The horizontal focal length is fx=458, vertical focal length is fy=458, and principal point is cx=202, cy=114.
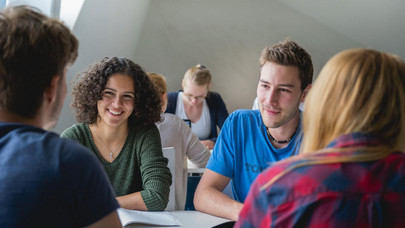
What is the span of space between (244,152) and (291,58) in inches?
17.4

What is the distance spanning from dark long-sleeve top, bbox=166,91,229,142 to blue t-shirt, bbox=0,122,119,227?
340 centimetres

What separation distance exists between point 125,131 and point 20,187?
1.28 meters

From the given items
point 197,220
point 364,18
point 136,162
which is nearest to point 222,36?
point 364,18

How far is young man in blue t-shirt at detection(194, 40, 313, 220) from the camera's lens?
1.90m

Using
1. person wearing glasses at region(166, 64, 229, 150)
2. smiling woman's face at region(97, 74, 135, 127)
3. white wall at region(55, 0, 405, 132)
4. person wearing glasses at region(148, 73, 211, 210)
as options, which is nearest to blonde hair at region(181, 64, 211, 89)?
person wearing glasses at region(166, 64, 229, 150)

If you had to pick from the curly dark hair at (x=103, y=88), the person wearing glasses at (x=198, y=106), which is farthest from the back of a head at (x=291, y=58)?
the person wearing glasses at (x=198, y=106)

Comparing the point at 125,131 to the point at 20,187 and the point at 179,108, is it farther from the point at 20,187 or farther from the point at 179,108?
the point at 179,108

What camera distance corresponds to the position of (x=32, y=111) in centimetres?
101

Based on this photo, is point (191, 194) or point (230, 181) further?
point (191, 194)

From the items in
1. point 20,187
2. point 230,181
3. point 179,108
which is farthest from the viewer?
point 179,108

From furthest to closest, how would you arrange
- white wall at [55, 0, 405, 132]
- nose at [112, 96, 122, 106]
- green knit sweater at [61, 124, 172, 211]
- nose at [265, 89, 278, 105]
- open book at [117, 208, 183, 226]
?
white wall at [55, 0, 405, 132] < nose at [112, 96, 122, 106] < green knit sweater at [61, 124, 172, 211] < nose at [265, 89, 278, 105] < open book at [117, 208, 183, 226]

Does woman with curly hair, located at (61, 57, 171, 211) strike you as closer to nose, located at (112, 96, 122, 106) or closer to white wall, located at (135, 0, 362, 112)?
nose, located at (112, 96, 122, 106)

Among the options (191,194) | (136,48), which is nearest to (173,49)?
(136,48)

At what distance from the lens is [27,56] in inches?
38.0
